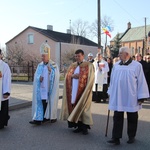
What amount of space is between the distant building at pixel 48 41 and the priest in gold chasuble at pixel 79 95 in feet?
119

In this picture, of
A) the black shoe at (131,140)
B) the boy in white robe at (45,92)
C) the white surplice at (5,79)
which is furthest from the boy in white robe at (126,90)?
the white surplice at (5,79)

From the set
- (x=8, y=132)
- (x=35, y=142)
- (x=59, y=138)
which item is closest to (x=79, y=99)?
(x=59, y=138)

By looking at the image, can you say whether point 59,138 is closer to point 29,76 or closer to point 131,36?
point 29,76

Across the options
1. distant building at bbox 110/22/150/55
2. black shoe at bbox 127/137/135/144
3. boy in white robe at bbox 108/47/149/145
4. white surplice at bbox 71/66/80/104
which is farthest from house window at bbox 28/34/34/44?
black shoe at bbox 127/137/135/144

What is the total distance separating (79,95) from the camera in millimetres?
6629

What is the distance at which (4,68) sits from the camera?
6.86 meters

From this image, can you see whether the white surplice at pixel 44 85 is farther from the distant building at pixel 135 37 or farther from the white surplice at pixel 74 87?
Answer: the distant building at pixel 135 37

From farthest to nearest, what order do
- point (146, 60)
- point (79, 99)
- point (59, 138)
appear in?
1. point (146, 60)
2. point (79, 99)
3. point (59, 138)

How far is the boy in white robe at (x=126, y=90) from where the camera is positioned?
5.51m

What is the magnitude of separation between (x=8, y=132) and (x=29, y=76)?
52.3 ft

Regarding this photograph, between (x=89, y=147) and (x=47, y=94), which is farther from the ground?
(x=47, y=94)

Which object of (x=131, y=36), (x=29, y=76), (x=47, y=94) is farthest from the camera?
(x=131, y=36)

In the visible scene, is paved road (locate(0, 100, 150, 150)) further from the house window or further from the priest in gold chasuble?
the house window

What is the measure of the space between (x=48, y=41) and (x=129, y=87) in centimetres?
4002
